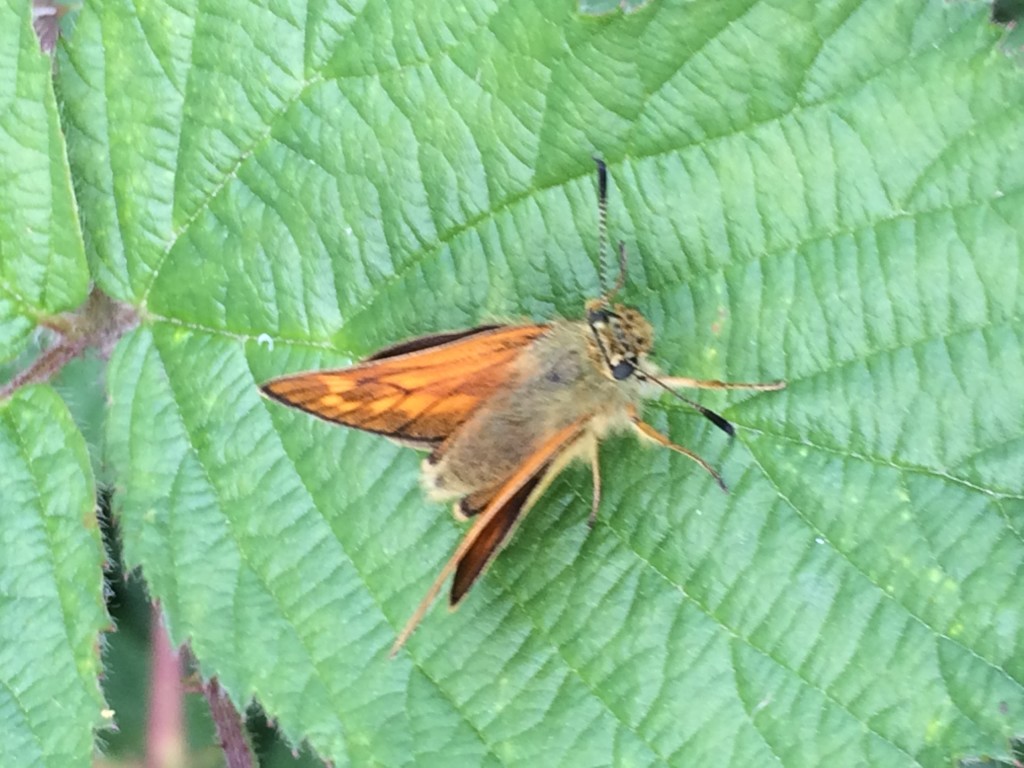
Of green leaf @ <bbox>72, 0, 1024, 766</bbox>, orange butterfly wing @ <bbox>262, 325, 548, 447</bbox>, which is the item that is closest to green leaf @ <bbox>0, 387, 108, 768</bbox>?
green leaf @ <bbox>72, 0, 1024, 766</bbox>

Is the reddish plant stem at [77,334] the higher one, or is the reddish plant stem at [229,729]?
the reddish plant stem at [77,334]

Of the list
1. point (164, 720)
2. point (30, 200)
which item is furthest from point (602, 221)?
point (164, 720)

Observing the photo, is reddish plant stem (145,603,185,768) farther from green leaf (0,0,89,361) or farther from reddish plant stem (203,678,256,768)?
green leaf (0,0,89,361)

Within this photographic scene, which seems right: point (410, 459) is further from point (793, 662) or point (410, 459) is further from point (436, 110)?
point (793, 662)

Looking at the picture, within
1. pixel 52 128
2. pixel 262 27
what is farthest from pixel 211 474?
pixel 262 27

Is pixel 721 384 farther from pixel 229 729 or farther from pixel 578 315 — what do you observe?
pixel 229 729

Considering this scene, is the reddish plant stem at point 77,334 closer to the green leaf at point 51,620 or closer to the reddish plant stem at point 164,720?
the green leaf at point 51,620

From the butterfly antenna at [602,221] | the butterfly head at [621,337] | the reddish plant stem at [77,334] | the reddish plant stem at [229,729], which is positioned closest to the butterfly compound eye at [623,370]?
the butterfly head at [621,337]
